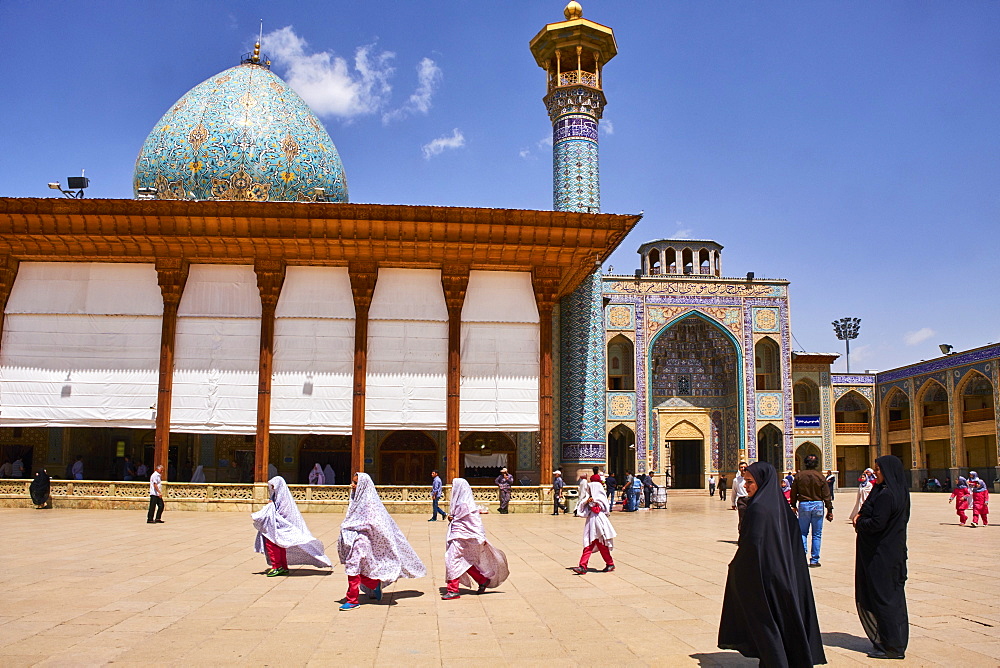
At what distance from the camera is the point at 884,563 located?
16.8 ft

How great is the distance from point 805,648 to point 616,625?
6.15 feet

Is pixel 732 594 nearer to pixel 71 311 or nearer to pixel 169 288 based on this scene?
pixel 169 288

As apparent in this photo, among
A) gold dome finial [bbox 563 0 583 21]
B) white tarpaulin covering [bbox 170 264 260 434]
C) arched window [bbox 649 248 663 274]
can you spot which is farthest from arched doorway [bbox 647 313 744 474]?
white tarpaulin covering [bbox 170 264 260 434]

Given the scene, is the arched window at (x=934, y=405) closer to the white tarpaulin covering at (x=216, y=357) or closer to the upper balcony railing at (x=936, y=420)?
the upper balcony railing at (x=936, y=420)

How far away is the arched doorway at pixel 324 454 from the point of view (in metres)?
22.6

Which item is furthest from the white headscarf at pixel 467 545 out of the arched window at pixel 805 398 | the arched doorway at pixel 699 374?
the arched window at pixel 805 398

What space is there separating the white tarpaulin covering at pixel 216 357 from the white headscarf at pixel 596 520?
11.1 meters

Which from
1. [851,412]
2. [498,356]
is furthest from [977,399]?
[498,356]

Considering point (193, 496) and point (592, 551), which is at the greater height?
point (592, 551)

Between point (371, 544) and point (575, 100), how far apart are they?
752 inches

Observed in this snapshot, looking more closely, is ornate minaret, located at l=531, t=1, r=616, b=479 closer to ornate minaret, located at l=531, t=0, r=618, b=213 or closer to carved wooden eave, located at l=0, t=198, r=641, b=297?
ornate minaret, located at l=531, t=0, r=618, b=213

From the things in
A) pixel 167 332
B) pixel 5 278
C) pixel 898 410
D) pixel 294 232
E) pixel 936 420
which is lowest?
pixel 936 420

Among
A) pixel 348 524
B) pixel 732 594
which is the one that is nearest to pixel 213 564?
pixel 348 524

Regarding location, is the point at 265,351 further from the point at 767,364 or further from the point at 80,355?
the point at 767,364
